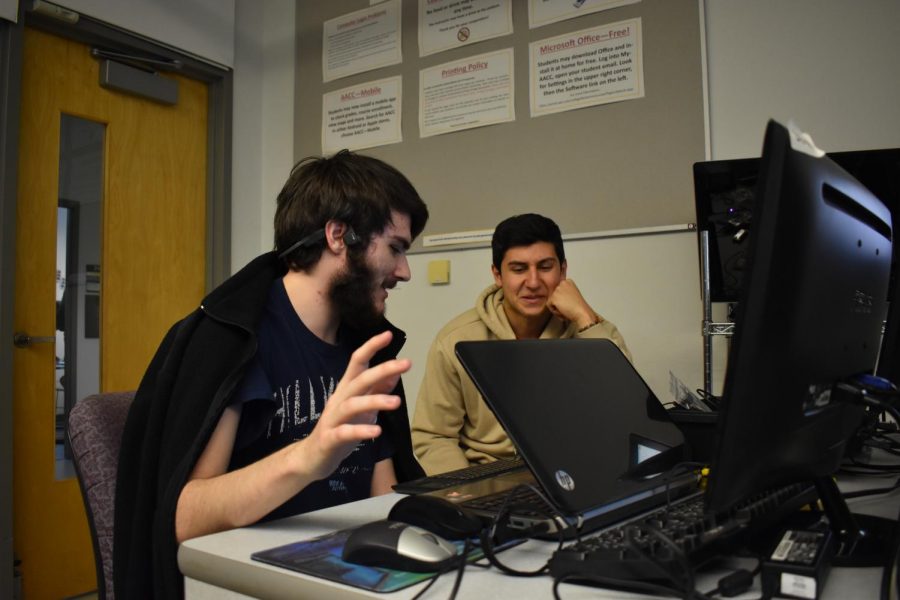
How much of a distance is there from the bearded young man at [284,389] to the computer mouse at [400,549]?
0.34 ft

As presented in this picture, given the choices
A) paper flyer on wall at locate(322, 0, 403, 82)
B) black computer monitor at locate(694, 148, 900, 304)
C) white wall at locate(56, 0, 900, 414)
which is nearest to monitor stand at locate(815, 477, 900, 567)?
black computer monitor at locate(694, 148, 900, 304)

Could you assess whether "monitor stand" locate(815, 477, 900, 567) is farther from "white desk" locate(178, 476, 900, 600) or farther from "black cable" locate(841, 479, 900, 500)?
"black cable" locate(841, 479, 900, 500)

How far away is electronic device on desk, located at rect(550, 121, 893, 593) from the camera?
515 millimetres

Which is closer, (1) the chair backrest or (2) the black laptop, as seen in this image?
(2) the black laptop

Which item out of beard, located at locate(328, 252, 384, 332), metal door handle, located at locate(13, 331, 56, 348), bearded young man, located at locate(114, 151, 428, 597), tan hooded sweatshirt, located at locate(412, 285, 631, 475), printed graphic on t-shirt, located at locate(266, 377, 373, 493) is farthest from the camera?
metal door handle, located at locate(13, 331, 56, 348)

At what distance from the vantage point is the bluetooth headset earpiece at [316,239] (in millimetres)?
1271

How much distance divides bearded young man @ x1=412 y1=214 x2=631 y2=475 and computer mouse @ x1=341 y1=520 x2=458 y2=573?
3.65 feet

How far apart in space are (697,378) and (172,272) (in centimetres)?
214

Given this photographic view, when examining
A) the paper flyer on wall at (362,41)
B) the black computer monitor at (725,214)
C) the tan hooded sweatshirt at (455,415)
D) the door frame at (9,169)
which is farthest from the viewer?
the paper flyer on wall at (362,41)

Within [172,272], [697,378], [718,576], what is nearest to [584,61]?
[697,378]

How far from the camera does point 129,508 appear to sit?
995 mm

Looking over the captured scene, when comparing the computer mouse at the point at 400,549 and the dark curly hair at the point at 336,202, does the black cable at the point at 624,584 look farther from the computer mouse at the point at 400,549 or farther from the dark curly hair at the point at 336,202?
the dark curly hair at the point at 336,202


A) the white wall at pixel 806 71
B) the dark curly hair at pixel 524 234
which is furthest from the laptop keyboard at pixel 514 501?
the white wall at pixel 806 71

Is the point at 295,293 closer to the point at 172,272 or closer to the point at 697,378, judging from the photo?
the point at 697,378
